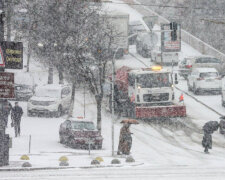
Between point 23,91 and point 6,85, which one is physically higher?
point 6,85

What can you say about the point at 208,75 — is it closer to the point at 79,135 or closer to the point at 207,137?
the point at 207,137

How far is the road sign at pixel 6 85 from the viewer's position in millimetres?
20859

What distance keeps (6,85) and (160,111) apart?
48.7 feet

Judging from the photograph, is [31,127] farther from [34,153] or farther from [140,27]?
[140,27]

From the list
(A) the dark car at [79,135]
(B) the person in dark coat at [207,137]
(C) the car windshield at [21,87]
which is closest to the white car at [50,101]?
(C) the car windshield at [21,87]

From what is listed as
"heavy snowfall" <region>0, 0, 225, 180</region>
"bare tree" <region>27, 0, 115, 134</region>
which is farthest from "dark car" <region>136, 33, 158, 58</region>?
"bare tree" <region>27, 0, 115, 134</region>

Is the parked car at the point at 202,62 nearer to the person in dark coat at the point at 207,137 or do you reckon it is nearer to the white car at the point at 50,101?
the white car at the point at 50,101

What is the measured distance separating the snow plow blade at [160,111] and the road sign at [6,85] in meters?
14.1

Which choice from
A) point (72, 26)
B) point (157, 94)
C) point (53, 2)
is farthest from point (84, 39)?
point (157, 94)

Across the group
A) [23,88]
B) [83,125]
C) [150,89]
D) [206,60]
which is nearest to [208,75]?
[206,60]

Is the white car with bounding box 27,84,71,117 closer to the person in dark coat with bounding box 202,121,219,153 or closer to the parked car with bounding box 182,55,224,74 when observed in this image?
the person in dark coat with bounding box 202,121,219,153

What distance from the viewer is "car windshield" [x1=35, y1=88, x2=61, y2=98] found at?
37.8 m

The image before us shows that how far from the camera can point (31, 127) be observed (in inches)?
1328

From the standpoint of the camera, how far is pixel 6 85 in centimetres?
2091
